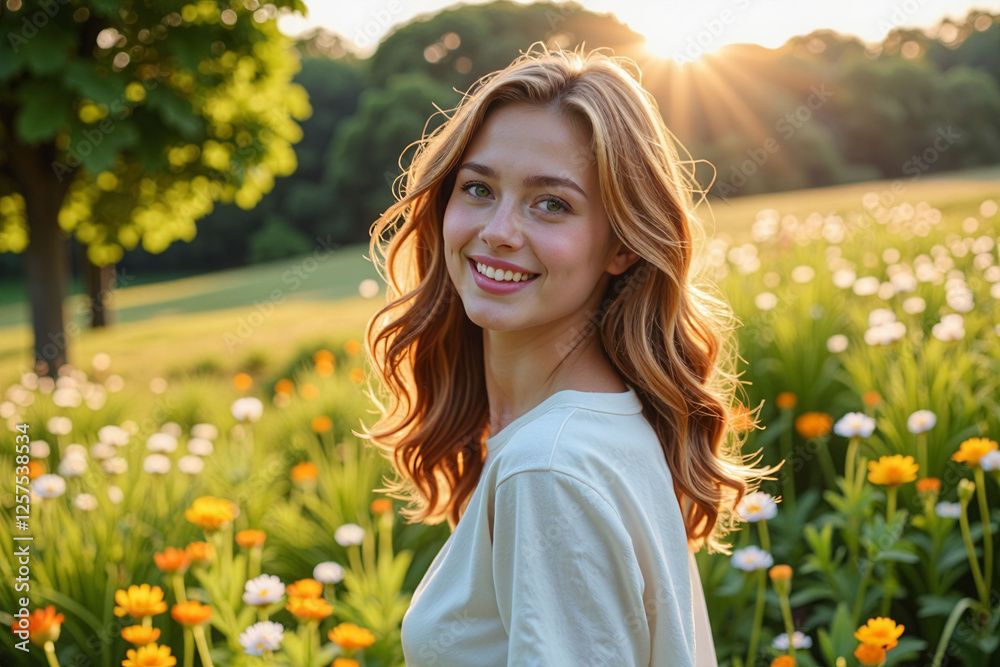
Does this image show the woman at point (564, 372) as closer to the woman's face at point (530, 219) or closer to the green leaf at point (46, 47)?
the woman's face at point (530, 219)

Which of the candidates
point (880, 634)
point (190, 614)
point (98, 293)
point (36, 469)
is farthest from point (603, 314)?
point (98, 293)

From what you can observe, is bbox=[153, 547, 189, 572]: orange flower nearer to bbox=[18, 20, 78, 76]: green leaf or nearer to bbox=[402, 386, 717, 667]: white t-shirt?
bbox=[402, 386, 717, 667]: white t-shirt

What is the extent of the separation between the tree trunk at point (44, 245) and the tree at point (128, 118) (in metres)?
0.01

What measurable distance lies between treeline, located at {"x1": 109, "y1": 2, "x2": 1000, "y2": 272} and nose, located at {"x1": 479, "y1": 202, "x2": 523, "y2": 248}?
27.4 m

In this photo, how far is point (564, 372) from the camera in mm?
1538

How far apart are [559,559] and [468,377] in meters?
0.88

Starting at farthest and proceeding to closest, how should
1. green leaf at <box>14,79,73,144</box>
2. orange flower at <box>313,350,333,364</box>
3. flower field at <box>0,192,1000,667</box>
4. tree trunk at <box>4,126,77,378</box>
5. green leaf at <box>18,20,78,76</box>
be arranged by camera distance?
tree trunk at <box>4,126,77,378</box> → green leaf at <box>14,79,73,144</box> → green leaf at <box>18,20,78,76</box> → orange flower at <box>313,350,333,364</box> → flower field at <box>0,192,1000,667</box>

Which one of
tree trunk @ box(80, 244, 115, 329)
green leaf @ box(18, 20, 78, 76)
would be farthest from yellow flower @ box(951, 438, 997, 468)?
tree trunk @ box(80, 244, 115, 329)

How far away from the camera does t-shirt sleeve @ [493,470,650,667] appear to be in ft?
3.68

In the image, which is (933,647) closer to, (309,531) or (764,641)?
(764,641)

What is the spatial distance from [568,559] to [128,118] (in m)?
6.44

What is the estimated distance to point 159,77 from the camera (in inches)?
251

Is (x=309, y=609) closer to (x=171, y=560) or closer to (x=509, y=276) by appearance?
(x=171, y=560)

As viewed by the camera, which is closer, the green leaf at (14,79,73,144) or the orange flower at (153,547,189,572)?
the orange flower at (153,547,189,572)
